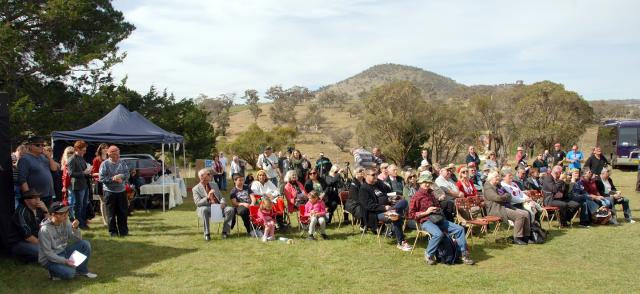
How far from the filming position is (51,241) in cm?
511

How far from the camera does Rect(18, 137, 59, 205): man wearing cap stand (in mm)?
6031

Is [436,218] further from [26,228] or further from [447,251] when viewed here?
[26,228]

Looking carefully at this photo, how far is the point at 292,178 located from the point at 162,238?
2.34 metres

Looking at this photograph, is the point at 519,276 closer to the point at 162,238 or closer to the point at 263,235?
the point at 263,235

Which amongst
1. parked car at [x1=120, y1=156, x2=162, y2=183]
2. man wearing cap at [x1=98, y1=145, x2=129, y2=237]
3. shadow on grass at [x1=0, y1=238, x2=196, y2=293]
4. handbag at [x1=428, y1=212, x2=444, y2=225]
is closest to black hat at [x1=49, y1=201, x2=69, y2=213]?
shadow on grass at [x1=0, y1=238, x2=196, y2=293]

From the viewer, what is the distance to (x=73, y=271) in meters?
5.23

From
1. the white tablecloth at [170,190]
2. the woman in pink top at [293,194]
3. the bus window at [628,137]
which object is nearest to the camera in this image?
the woman in pink top at [293,194]

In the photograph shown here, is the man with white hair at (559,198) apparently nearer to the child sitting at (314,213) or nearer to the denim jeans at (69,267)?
the child sitting at (314,213)

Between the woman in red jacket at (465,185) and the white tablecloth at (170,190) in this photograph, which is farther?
the white tablecloth at (170,190)

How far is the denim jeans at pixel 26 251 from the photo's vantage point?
18.7 ft

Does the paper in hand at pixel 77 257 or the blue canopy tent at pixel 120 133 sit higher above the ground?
the blue canopy tent at pixel 120 133

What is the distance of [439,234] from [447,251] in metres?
0.26

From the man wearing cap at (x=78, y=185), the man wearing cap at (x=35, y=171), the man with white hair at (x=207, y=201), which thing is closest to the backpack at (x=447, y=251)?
the man with white hair at (x=207, y=201)

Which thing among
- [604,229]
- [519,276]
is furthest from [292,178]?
[604,229]
